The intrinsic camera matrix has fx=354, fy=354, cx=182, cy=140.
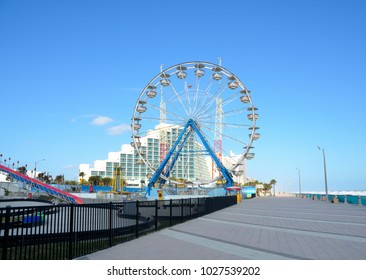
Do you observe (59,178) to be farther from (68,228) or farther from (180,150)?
(68,228)

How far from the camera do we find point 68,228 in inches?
316

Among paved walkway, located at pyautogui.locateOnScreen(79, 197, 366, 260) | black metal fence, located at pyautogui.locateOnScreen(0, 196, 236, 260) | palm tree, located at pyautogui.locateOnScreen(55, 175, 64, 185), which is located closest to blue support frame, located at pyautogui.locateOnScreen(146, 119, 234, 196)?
black metal fence, located at pyautogui.locateOnScreen(0, 196, 236, 260)

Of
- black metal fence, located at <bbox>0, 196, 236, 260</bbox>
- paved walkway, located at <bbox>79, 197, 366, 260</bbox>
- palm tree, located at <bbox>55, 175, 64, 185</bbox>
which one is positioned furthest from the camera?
palm tree, located at <bbox>55, 175, 64, 185</bbox>

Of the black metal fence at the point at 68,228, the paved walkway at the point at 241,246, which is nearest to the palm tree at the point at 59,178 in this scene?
the black metal fence at the point at 68,228

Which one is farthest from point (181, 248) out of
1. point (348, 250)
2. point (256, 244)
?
point (348, 250)

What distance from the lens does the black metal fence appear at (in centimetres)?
683

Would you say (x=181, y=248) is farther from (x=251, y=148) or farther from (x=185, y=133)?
(x=185, y=133)

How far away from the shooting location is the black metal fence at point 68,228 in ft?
22.4

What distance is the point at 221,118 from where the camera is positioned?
4666 cm

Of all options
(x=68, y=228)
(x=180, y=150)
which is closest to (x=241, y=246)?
(x=68, y=228)

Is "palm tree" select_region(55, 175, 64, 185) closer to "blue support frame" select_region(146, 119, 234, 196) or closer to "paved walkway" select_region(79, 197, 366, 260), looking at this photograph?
"blue support frame" select_region(146, 119, 234, 196)

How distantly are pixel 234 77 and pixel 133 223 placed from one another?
118ft

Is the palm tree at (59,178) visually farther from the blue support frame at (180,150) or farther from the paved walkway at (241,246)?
the paved walkway at (241,246)

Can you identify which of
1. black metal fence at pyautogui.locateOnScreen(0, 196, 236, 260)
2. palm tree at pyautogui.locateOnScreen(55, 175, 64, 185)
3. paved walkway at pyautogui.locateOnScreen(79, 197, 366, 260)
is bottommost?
paved walkway at pyautogui.locateOnScreen(79, 197, 366, 260)
